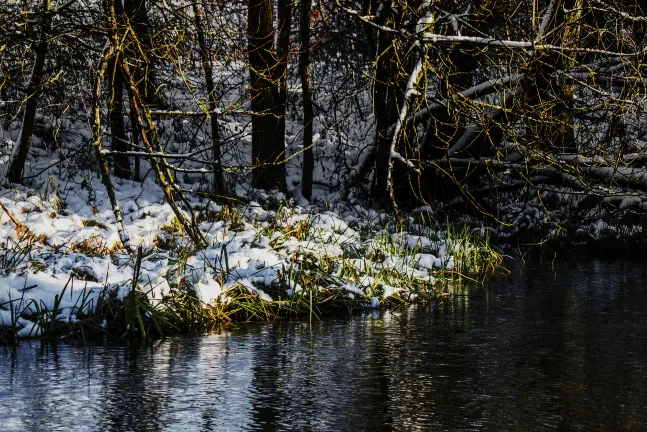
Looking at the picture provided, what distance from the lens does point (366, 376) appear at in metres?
6.08

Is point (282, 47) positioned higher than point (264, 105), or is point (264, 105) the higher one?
point (282, 47)

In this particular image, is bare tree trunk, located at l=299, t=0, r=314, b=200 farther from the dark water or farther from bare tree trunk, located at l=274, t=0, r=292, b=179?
the dark water

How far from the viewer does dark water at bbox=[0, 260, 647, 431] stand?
4.98 metres

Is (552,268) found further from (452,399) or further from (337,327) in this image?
(452,399)

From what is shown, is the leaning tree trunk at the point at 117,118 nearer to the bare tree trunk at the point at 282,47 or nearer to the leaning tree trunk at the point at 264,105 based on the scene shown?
the leaning tree trunk at the point at 264,105

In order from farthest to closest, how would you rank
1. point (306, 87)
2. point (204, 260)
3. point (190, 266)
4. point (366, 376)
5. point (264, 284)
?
1. point (306, 87)
2. point (204, 260)
3. point (264, 284)
4. point (190, 266)
5. point (366, 376)

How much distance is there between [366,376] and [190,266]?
322 centimetres

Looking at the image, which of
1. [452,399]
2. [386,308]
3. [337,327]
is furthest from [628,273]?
[452,399]

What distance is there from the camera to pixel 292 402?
5.38 m

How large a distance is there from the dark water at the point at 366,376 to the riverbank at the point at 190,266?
45cm

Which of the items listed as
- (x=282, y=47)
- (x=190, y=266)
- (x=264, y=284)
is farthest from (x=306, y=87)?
(x=190, y=266)

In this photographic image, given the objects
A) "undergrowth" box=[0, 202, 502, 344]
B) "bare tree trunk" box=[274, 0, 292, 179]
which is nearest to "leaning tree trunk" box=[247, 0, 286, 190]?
"bare tree trunk" box=[274, 0, 292, 179]

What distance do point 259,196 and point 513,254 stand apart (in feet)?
12.7

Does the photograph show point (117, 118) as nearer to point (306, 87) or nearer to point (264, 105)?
point (264, 105)
